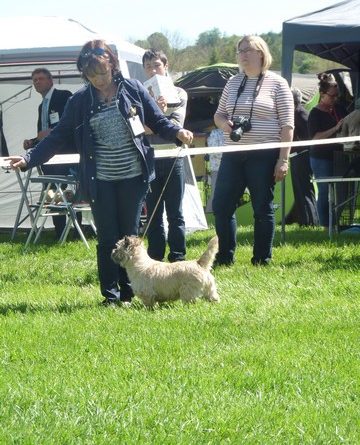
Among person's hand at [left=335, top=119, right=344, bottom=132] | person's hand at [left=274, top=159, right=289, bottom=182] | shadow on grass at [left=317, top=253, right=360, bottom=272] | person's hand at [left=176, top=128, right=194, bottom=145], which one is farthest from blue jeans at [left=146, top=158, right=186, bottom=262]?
person's hand at [left=335, top=119, right=344, bottom=132]

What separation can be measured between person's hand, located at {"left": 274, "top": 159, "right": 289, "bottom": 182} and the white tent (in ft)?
11.5

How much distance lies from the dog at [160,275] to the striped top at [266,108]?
5.55 ft

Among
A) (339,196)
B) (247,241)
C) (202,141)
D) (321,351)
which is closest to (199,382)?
(321,351)

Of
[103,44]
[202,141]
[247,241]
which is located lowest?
[202,141]

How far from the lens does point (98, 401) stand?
12.8 ft

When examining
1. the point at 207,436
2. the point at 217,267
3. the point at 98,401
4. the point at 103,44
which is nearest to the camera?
the point at 207,436

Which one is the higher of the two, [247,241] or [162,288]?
[162,288]

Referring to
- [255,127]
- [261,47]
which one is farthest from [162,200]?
[261,47]

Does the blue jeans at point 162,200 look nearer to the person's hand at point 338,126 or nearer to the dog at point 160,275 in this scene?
the dog at point 160,275

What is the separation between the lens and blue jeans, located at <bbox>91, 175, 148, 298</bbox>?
607 centimetres

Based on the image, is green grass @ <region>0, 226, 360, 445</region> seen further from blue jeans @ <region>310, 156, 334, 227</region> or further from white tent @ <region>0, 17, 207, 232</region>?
white tent @ <region>0, 17, 207, 232</region>

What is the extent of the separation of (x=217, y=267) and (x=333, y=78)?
4.13m

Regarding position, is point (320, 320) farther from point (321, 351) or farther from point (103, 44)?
point (103, 44)

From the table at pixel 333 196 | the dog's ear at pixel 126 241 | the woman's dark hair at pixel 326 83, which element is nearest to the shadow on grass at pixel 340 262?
the table at pixel 333 196
